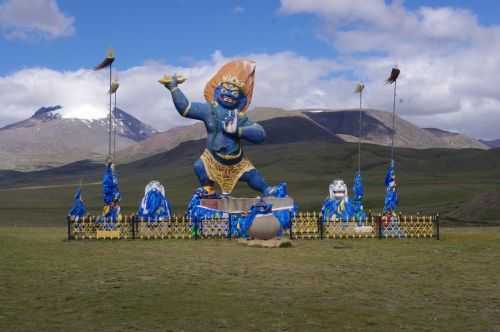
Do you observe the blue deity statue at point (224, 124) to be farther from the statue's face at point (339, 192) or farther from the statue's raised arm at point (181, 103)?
the statue's face at point (339, 192)

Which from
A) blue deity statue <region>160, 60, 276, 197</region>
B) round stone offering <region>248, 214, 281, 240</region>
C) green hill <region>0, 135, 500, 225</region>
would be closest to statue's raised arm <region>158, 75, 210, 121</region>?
blue deity statue <region>160, 60, 276, 197</region>

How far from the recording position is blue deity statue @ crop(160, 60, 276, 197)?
2766 cm

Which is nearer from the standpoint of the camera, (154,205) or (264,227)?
(264,227)

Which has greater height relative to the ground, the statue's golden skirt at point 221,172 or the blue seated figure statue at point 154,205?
the statue's golden skirt at point 221,172

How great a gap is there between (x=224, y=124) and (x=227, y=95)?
1.18 meters

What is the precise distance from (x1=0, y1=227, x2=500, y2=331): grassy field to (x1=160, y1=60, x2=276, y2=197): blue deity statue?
5921mm

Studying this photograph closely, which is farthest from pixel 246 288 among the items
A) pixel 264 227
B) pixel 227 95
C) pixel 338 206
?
pixel 338 206

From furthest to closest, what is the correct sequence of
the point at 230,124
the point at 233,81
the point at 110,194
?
1. the point at 233,81
2. the point at 230,124
3. the point at 110,194

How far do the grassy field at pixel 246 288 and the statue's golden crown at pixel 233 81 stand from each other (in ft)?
26.7

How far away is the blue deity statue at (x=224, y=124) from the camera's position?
2766 centimetres

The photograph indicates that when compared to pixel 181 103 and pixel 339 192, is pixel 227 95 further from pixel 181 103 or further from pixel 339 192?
pixel 339 192

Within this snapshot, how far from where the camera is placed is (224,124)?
1089 inches

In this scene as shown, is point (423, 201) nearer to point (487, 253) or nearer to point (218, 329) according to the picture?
point (487, 253)

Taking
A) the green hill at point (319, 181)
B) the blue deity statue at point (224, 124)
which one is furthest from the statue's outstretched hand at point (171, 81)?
the green hill at point (319, 181)
